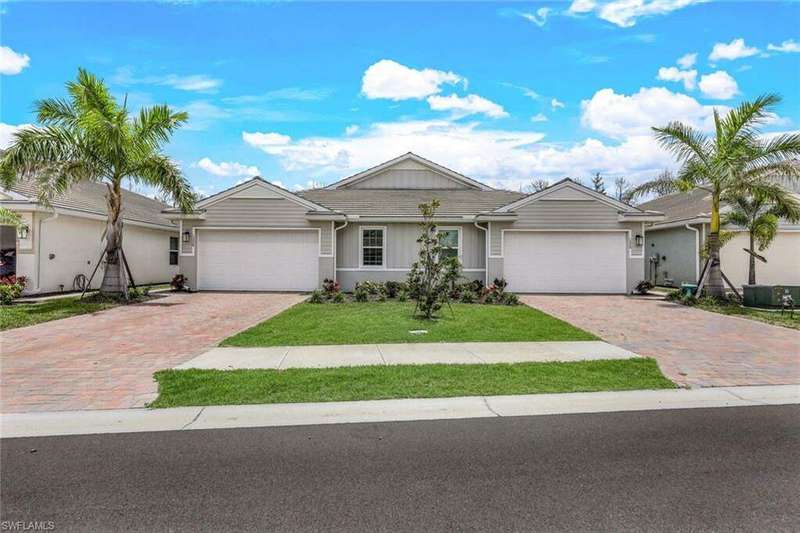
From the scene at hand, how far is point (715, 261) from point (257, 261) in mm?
16747

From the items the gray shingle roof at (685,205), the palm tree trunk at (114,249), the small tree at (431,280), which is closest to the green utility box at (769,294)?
the gray shingle roof at (685,205)

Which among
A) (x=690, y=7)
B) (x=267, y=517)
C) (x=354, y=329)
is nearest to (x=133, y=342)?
(x=354, y=329)

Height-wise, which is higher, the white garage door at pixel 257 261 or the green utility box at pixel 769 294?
the white garage door at pixel 257 261

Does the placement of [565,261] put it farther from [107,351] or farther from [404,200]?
[107,351]

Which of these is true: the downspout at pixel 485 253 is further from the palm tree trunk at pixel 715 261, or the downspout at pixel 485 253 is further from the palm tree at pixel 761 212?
the palm tree at pixel 761 212

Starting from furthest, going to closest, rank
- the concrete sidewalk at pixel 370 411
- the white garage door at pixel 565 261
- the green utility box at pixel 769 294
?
the white garage door at pixel 565 261 → the green utility box at pixel 769 294 → the concrete sidewalk at pixel 370 411

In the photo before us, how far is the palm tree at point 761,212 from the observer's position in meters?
15.1

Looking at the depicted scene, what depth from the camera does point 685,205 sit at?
23484 mm

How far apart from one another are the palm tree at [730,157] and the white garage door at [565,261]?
3.76 meters

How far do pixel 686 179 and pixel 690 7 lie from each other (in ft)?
20.0

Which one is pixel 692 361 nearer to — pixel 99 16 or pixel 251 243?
pixel 99 16

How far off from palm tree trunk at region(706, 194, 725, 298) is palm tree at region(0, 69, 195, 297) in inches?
697

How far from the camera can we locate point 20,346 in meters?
8.58

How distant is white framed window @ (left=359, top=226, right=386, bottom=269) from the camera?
19.7m
